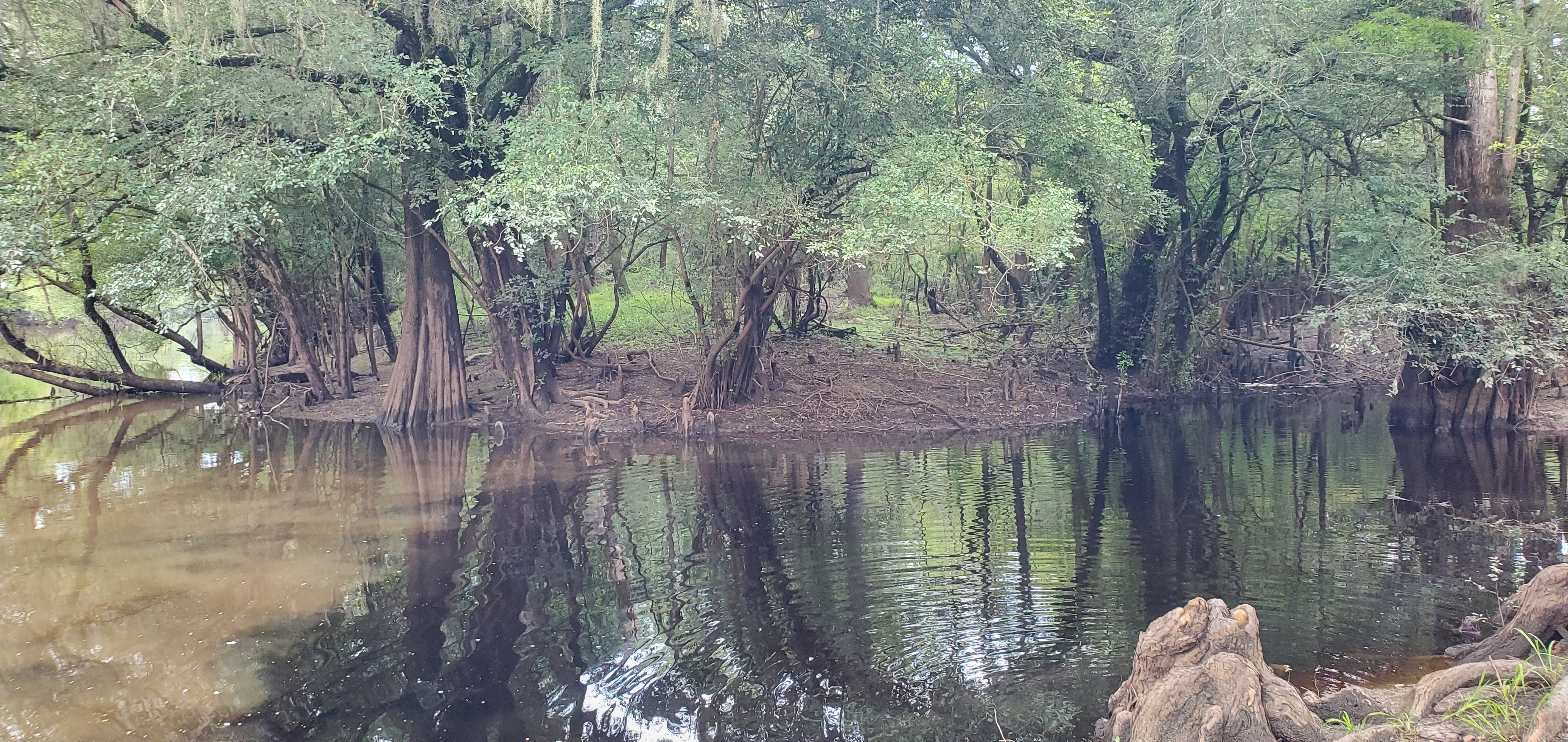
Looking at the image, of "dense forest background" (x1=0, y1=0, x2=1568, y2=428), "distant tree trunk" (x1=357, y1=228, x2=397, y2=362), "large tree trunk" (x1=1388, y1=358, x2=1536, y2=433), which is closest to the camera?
"dense forest background" (x1=0, y1=0, x2=1568, y2=428)

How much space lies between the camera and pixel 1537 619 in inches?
242

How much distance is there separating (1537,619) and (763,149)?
1231 cm

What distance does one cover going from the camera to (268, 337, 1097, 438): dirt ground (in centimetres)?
1867

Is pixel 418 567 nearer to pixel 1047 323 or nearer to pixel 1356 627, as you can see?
pixel 1356 627

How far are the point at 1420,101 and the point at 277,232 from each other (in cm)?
2038

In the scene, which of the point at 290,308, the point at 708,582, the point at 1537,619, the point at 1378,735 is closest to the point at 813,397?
the point at 708,582

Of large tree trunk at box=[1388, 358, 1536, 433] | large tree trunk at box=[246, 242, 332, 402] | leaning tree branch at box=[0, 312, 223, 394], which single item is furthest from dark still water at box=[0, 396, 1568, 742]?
leaning tree branch at box=[0, 312, 223, 394]

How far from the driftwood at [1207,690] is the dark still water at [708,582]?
0.72 metres

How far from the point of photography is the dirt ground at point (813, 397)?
61.3ft

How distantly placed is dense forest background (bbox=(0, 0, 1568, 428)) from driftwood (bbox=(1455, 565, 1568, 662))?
7.97 m

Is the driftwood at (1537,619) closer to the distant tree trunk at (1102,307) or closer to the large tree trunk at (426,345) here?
the distant tree trunk at (1102,307)

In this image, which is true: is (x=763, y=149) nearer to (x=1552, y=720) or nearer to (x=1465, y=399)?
(x=1465, y=399)

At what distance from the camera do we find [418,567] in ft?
31.0

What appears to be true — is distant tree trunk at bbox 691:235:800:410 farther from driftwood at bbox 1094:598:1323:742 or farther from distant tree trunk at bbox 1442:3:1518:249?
driftwood at bbox 1094:598:1323:742
